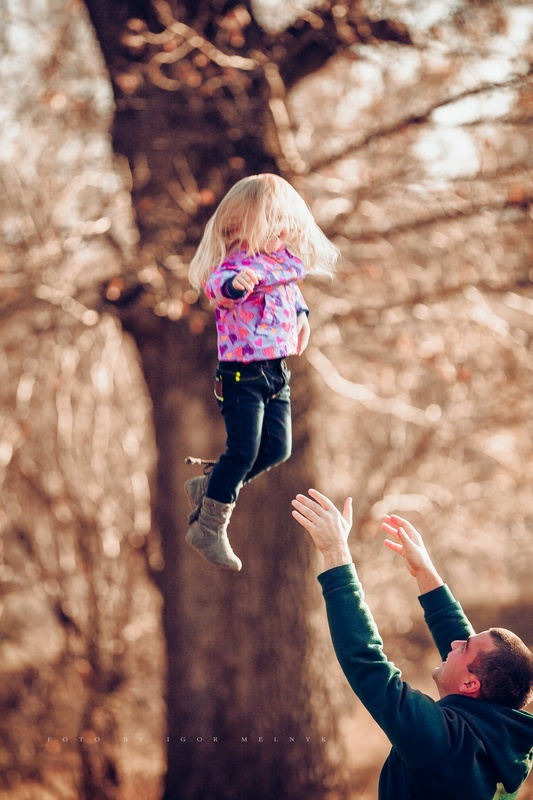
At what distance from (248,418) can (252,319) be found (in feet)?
1.06

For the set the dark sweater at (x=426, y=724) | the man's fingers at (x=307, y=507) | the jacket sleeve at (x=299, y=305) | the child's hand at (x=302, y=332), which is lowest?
the dark sweater at (x=426, y=724)

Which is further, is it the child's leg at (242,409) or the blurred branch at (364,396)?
the blurred branch at (364,396)

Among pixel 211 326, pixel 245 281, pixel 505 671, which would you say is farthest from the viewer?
pixel 211 326

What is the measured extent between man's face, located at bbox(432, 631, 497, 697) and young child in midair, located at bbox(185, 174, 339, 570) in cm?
92

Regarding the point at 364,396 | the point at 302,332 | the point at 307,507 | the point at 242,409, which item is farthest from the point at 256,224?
the point at 364,396

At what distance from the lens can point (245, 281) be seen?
266 cm

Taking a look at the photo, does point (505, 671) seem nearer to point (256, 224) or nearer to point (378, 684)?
point (378, 684)

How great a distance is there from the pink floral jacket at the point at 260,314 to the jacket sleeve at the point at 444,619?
1.24 meters

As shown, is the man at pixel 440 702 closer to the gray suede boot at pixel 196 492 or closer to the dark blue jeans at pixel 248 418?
the dark blue jeans at pixel 248 418

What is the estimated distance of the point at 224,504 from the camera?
2922mm

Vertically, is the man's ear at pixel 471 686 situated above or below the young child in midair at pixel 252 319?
below

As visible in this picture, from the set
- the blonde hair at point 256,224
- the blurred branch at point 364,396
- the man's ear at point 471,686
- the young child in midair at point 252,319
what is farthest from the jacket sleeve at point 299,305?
the blurred branch at point 364,396

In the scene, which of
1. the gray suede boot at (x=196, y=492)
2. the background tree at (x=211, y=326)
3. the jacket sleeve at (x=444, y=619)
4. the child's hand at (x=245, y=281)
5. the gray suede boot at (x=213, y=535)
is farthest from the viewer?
the background tree at (x=211, y=326)

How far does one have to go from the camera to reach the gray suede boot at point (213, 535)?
2.89m
